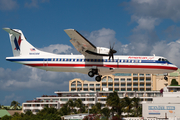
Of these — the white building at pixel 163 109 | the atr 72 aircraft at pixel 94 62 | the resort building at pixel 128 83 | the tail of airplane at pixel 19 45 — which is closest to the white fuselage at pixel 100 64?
the atr 72 aircraft at pixel 94 62

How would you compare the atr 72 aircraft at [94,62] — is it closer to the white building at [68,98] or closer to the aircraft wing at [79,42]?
the aircraft wing at [79,42]

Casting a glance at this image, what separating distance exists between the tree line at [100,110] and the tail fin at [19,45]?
3336cm

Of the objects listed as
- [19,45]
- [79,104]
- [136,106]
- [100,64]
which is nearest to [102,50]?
[100,64]

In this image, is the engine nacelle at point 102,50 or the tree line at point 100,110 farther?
the tree line at point 100,110

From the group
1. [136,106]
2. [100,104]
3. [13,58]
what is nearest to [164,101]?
[136,106]

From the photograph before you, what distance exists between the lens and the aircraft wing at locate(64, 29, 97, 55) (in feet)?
111

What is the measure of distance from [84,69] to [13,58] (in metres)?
10.5

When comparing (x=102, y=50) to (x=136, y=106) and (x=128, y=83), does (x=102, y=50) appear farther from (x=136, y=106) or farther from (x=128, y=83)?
(x=128, y=83)

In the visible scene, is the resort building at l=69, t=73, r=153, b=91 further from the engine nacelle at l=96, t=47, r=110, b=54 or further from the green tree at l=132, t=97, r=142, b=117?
the engine nacelle at l=96, t=47, r=110, b=54

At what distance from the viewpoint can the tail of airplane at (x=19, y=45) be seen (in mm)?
40594

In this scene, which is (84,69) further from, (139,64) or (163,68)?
(163,68)

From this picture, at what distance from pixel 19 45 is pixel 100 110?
4525cm

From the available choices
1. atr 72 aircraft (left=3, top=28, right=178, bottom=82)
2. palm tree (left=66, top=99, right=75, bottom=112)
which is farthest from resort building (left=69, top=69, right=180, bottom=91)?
atr 72 aircraft (left=3, top=28, right=178, bottom=82)

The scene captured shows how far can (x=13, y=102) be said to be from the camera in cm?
13750
